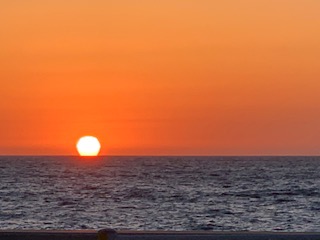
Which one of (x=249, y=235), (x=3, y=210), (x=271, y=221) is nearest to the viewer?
(x=249, y=235)

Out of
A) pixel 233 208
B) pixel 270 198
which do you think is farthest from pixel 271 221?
pixel 270 198

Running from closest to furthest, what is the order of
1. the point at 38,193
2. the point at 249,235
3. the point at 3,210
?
the point at 249,235
the point at 3,210
the point at 38,193

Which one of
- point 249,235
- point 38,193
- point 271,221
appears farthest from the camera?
point 38,193

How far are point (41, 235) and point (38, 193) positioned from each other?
68.9 m

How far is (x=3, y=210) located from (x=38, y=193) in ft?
65.9

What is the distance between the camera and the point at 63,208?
184ft

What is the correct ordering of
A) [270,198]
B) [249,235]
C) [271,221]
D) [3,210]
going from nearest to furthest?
[249,235], [271,221], [3,210], [270,198]

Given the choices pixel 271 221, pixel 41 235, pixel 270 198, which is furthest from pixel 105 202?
pixel 41 235

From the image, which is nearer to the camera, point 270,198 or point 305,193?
point 270,198

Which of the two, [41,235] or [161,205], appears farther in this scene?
[161,205]

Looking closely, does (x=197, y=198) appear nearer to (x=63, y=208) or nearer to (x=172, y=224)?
(x=63, y=208)

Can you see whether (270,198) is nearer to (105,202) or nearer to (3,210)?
(105,202)

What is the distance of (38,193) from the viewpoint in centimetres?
7450

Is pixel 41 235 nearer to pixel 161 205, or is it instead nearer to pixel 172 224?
pixel 172 224
